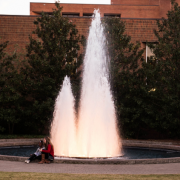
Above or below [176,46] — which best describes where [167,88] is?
below

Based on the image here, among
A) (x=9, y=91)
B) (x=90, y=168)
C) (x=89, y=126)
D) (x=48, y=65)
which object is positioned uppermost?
(x=48, y=65)

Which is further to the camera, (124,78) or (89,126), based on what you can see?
(124,78)

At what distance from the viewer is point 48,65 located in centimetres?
2177

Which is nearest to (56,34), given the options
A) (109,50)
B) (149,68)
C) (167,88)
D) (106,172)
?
(109,50)

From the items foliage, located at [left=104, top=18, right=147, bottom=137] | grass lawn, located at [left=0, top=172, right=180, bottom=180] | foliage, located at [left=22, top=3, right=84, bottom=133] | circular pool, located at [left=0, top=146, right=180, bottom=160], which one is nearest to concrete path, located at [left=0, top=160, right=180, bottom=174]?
grass lawn, located at [left=0, top=172, right=180, bottom=180]

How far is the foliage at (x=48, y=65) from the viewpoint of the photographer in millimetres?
21891

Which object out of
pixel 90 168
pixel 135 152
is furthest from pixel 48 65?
pixel 90 168

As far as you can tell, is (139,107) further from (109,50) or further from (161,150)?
(161,150)

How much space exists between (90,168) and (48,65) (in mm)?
12637

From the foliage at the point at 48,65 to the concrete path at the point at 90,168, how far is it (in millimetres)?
11142

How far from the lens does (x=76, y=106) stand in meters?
21.4

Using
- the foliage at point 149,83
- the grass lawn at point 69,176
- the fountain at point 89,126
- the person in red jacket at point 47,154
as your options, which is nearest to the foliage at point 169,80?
the foliage at point 149,83

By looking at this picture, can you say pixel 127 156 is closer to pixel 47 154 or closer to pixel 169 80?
pixel 47 154

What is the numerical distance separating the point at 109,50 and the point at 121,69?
1.69 m
